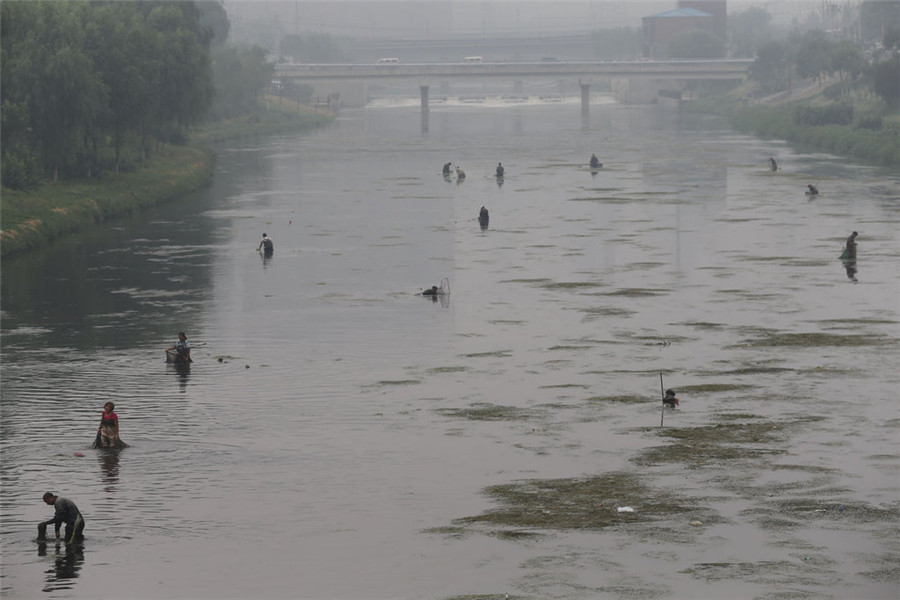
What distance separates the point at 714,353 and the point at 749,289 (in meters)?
15.3

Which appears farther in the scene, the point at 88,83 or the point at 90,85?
the point at 90,85

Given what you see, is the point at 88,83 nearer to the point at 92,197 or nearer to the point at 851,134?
the point at 92,197

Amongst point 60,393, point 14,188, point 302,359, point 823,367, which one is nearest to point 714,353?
point 823,367

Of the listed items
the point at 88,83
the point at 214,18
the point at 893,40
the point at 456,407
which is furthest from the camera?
the point at 214,18

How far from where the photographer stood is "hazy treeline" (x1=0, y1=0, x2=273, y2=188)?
89812 millimetres

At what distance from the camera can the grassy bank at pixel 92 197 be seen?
81.8m

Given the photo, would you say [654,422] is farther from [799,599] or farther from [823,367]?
[799,599]

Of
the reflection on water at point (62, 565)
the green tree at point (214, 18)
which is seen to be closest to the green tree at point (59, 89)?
the reflection on water at point (62, 565)

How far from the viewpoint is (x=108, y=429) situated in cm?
3981

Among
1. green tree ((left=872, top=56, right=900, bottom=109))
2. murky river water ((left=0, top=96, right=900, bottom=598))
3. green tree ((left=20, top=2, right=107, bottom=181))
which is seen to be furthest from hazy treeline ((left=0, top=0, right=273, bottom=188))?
green tree ((left=872, top=56, right=900, bottom=109))

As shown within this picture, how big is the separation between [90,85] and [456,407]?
183 feet

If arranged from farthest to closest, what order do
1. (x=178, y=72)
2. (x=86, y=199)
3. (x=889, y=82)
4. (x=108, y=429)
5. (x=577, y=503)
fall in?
1. (x=889, y=82)
2. (x=178, y=72)
3. (x=86, y=199)
4. (x=108, y=429)
5. (x=577, y=503)

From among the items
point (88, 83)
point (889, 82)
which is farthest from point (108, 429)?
point (889, 82)

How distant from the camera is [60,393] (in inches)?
1860
